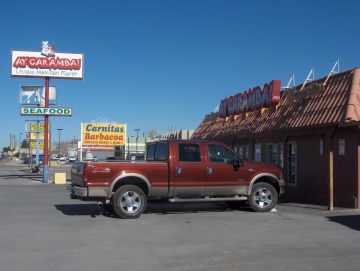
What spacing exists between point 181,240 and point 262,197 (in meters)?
4.87

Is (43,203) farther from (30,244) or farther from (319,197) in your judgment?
(319,197)

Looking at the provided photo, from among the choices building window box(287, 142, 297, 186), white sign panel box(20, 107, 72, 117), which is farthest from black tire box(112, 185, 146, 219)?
white sign panel box(20, 107, 72, 117)

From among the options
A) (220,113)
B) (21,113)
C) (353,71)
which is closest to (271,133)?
(353,71)

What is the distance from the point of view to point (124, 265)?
7.20 meters

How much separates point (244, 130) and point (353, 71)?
21.5 feet

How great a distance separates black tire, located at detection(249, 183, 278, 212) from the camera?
43.7 feet

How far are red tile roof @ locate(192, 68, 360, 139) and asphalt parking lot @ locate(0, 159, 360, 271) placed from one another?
2815 mm

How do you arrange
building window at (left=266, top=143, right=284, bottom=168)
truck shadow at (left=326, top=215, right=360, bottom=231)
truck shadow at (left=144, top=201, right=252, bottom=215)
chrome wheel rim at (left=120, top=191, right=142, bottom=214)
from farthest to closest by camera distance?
building window at (left=266, top=143, right=284, bottom=168), truck shadow at (left=144, top=201, right=252, bottom=215), chrome wheel rim at (left=120, top=191, right=142, bottom=214), truck shadow at (left=326, top=215, right=360, bottom=231)

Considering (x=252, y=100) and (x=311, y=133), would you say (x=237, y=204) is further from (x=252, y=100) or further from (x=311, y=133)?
(x=252, y=100)

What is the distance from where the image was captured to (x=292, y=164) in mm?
17328

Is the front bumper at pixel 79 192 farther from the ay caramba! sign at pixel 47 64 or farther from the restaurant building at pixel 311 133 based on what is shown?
the ay caramba! sign at pixel 47 64

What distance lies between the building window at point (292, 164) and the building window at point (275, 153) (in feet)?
1.18

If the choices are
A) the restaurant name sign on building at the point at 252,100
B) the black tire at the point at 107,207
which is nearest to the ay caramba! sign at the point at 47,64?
the restaurant name sign on building at the point at 252,100

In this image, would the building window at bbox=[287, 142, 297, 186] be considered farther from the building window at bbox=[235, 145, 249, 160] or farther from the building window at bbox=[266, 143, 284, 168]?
the building window at bbox=[235, 145, 249, 160]
